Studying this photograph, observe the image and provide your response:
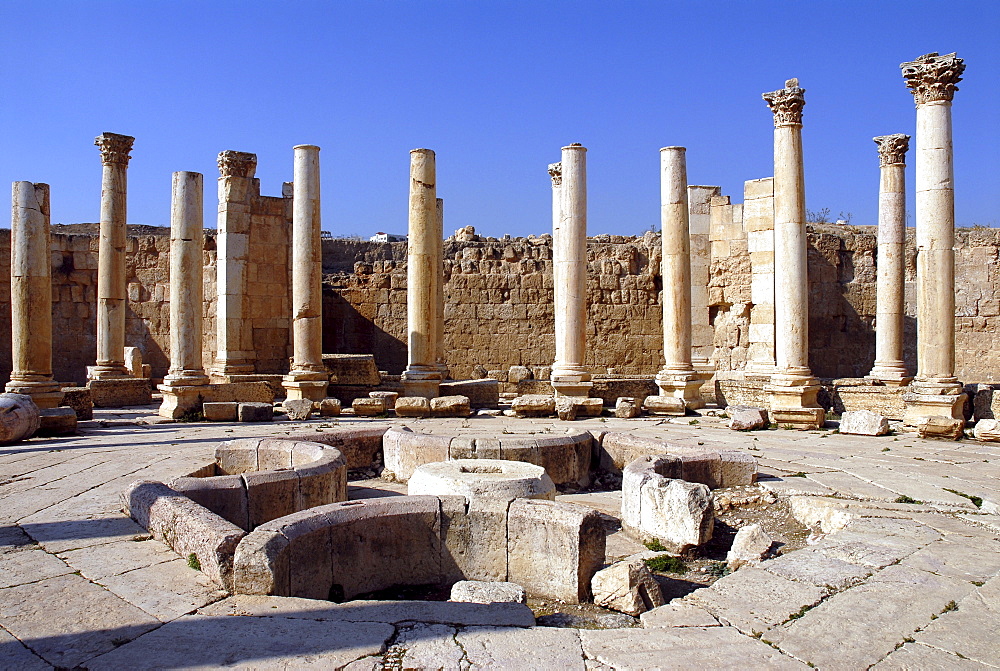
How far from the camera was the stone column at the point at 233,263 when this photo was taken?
18.8 meters

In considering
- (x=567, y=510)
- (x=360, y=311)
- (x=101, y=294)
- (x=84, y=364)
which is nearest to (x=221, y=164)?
(x=101, y=294)

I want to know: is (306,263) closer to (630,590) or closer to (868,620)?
(630,590)

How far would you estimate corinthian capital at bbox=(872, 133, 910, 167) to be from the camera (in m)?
18.0

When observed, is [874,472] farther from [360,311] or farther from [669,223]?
[360,311]

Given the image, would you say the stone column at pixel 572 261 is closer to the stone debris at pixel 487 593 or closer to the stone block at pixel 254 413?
the stone block at pixel 254 413

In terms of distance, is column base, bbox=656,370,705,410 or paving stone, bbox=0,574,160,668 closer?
paving stone, bbox=0,574,160,668

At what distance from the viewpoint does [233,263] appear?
757 inches

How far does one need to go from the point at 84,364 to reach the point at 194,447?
13.2m

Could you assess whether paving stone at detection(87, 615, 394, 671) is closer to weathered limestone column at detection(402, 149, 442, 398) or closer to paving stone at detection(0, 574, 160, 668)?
paving stone at detection(0, 574, 160, 668)

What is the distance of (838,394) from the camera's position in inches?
643

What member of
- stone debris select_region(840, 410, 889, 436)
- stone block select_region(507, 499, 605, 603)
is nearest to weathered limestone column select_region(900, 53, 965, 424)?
stone debris select_region(840, 410, 889, 436)

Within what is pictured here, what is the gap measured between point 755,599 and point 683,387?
12313 millimetres

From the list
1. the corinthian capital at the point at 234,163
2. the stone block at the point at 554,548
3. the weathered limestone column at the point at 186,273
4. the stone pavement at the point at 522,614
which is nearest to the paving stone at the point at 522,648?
the stone pavement at the point at 522,614

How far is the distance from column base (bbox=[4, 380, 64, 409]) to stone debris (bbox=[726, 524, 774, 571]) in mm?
13580
